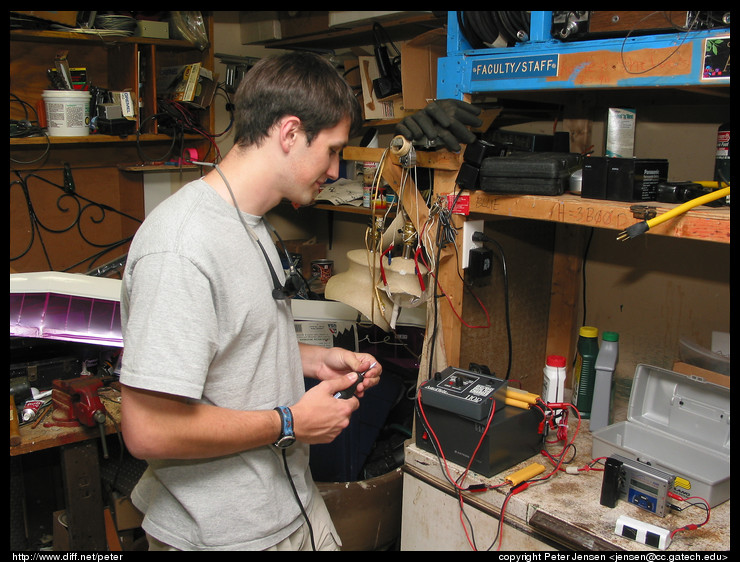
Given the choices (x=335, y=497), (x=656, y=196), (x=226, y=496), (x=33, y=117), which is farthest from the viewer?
(x=33, y=117)

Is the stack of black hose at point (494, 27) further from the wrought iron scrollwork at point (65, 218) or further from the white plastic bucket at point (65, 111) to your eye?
the wrought iron scrollwork at point (65, 218)

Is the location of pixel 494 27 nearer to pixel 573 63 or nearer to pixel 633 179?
pixel 573 63

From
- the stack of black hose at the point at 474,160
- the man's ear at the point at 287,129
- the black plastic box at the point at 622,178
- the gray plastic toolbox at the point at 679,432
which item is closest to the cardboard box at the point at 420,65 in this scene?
the stack of black hose at the point at 474,160

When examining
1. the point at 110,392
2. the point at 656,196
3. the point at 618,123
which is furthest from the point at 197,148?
the point at 656,196

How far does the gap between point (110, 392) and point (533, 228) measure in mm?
1400

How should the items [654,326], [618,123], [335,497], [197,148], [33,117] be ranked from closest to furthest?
[618,123], [335,497], [654,326], [33,117], [197,148]

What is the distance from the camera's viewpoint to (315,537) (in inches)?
51.2

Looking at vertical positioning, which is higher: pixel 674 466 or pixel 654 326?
pixel 654 326

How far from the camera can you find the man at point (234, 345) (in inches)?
36.2

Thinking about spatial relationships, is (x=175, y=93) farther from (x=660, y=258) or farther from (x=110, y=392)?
(x=660, y=258)

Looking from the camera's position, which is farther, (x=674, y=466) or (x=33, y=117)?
(x=33, y=117)

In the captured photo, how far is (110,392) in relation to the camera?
1.90 m
